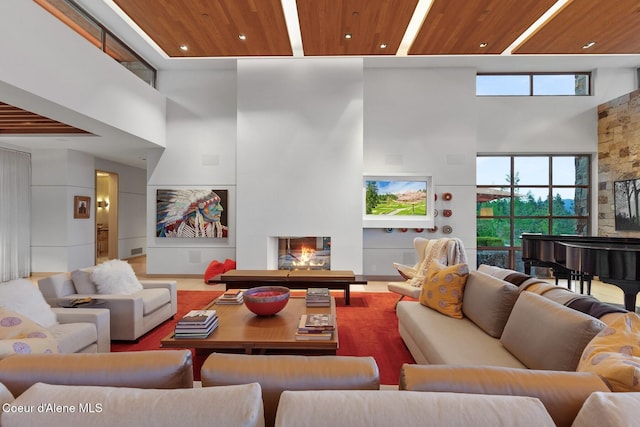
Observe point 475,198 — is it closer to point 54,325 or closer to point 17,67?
point 54,325

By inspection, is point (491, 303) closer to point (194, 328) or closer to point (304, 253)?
point (194, 328)

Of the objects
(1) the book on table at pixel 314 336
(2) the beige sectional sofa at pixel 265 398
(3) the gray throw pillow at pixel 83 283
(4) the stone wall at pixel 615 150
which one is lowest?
(1) the book on table at pixel 314 336

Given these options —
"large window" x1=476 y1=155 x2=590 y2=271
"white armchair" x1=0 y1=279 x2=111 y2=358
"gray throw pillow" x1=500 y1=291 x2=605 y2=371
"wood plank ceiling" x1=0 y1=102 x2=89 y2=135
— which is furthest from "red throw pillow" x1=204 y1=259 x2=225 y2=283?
"large window" x1=476 y1=155 x2=590 y2=271

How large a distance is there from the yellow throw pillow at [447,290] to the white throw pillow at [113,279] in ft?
10.4

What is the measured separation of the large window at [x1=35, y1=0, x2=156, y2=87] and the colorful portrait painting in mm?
2316

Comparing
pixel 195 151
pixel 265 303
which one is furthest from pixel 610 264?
pixel 195 151

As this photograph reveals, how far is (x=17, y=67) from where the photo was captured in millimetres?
3375

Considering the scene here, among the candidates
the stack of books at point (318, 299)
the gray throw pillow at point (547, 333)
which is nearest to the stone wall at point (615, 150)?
the gray throw pillow at point (547, 333)

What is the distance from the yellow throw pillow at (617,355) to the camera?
1115 millimetres

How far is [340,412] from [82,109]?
16.4 ft

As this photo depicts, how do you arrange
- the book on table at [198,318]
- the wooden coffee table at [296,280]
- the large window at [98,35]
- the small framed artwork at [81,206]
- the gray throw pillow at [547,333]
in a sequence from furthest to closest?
the small framed artwork at [81,206] < the wooden coffee table at [296,280] < the large window at [98,35] < the book on table at [198,318] < the gray throw pillow at [547,333]

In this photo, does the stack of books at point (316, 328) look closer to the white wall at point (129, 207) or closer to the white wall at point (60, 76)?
the white wall at point (60, 76)

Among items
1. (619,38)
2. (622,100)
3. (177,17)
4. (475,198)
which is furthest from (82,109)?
(622,100)

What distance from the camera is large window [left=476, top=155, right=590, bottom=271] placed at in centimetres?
694
